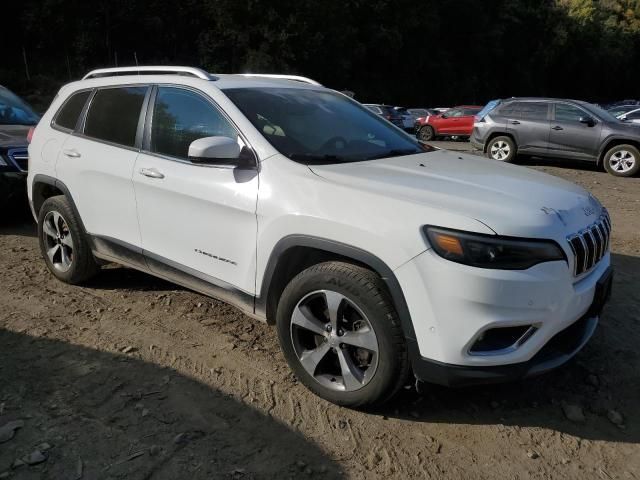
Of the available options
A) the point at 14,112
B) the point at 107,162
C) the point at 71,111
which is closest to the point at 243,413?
the point at 107,162

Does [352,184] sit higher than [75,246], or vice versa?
[352,184]

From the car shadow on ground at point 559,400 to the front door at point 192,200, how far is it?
115cm

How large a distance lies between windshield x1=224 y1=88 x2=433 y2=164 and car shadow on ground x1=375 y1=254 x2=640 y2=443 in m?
1.42

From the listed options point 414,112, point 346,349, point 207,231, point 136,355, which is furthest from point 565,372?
point 414,112

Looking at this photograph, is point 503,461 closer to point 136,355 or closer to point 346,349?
point 346,349

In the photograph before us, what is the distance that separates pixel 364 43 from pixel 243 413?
3782 centimetres

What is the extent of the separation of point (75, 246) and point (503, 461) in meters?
3.34

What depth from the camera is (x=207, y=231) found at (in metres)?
3.32

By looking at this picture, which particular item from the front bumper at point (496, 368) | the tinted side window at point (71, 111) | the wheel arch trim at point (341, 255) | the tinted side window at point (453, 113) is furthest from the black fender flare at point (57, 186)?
the tinted side window at point (453, 113)

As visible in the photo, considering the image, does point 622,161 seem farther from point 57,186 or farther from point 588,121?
point 57,186

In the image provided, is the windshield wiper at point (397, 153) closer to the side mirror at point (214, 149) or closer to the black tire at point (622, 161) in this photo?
the side mirror at point (214, 149)

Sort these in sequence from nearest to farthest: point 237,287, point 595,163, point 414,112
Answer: point 237,287
point 595,163
point 414,112

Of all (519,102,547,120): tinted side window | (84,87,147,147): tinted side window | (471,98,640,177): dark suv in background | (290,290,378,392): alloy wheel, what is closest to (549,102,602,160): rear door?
(471,98,640,177): dark suv in background

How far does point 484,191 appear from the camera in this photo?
2809mm
